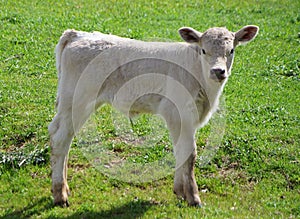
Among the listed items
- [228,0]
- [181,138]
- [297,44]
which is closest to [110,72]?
[181,138]

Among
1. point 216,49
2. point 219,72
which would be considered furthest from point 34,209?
point 216,49

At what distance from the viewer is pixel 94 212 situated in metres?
8.85

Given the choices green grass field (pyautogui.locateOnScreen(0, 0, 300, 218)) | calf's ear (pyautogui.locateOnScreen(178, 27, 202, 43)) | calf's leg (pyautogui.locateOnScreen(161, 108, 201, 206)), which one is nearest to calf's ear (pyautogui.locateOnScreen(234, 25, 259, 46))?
calf's ear (pyautogui.locateOnScreen(178, 27, 202, 43))

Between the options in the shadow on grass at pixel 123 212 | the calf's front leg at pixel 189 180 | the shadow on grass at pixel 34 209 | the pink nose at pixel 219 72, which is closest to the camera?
the pink nose at pixel 219 72

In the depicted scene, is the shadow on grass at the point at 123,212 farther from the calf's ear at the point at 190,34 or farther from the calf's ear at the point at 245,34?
the calf's ear at the point at 245,34

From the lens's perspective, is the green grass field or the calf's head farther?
the green grass field

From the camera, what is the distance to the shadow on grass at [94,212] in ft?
28.8

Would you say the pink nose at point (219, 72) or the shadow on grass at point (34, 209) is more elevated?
the pink nose at point (219, 72)

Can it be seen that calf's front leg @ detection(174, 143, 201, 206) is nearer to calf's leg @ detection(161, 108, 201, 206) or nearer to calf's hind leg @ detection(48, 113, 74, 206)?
calf's leg @ detection(161, 108, 201, 206)

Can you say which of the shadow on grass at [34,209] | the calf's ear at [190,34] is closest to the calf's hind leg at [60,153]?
the shadow on grass at [34,209]

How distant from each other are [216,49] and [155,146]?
2905 millimetres

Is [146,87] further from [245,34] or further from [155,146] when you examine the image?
[155,146]

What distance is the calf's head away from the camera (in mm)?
8399

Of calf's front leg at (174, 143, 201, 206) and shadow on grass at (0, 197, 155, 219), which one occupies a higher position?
calf's front leg at (174, 143, 201, 206)
